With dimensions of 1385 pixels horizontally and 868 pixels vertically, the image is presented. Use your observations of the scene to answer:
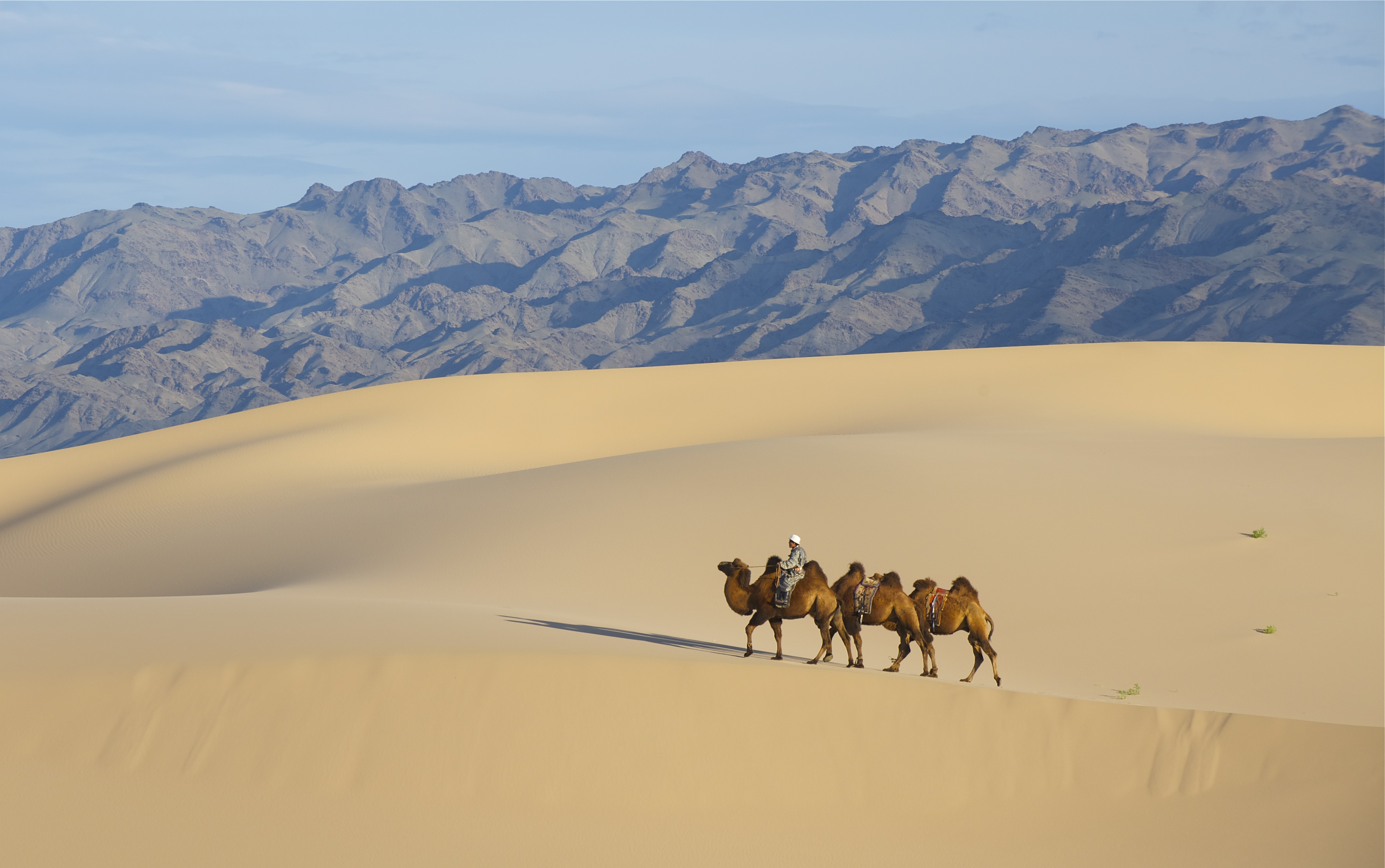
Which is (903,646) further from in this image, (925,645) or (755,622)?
(755,622)

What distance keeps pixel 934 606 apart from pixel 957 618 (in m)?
0.21

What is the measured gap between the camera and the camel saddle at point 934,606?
10977mm

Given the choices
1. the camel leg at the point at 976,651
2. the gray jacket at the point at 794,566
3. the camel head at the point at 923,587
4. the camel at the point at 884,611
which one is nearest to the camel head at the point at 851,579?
the camel at the point at 884,611

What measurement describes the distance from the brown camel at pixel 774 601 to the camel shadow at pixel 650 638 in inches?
9.4

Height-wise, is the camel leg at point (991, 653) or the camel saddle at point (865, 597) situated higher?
the camel saddle at point (865, 597)

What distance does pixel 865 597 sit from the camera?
10906 mm

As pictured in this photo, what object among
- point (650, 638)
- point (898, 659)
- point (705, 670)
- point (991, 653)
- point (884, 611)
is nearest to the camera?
point (705, 670)

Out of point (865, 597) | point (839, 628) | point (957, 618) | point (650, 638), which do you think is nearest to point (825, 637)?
point (839, 628)

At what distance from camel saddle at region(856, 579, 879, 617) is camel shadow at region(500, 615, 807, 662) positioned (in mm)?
686

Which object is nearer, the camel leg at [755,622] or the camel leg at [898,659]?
the camel leg at [898,659]

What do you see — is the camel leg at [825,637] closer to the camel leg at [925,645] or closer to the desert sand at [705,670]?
the desert sand at [705,670]

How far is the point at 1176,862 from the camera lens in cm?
826

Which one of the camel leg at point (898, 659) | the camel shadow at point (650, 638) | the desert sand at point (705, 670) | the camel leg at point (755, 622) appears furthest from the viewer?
the camel shadow at point (650, 638)

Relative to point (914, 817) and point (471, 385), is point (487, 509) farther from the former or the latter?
point (471, 385)
